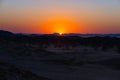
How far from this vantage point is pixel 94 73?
64.0 feet

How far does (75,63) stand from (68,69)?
352 centimetres

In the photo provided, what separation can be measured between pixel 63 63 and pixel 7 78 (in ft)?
44.5

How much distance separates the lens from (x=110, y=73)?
20.0 m

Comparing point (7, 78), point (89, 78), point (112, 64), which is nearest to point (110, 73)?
point (89, 78)

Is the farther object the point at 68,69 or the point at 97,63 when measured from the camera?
the point at 97,63

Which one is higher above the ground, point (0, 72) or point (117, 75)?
point (0, 72)

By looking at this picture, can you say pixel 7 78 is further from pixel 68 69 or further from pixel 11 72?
pixel 68 69

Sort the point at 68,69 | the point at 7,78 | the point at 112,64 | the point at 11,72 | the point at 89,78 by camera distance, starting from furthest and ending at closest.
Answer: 1. the point at 112,64
2. the point at 68,69
3. the point at 89,78
4. the point at 11,72
5. the point at 7,78

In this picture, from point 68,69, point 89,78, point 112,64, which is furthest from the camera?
point 112,64

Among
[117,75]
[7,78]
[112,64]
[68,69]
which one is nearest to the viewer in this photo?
[7,78]

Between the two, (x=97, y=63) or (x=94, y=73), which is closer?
(x=94, y=73)

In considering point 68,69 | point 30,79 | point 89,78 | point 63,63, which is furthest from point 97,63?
point 30,79

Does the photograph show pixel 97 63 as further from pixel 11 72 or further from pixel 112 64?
pixel 11 72

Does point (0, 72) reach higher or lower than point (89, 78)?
higher
